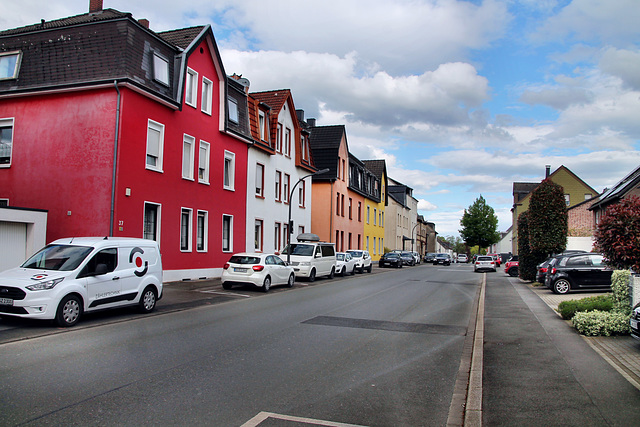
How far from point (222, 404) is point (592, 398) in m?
4.15

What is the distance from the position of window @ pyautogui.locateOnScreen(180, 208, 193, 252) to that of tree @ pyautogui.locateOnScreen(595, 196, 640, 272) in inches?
644

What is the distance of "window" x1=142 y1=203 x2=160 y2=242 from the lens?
19.7 m

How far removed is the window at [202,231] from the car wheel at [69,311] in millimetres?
12793

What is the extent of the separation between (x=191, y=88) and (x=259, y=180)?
26.2ft

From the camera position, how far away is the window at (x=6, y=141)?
1984cm

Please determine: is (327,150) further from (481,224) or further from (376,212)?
(481,224)

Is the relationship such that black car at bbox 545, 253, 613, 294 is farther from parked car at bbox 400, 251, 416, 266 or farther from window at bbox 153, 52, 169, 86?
parked car at bbox 400, 251, 416, 266

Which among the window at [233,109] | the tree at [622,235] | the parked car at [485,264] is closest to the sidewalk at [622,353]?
the tree at [622,235]

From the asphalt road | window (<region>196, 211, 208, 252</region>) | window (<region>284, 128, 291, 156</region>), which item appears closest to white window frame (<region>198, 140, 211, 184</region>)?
window (<region>196, 211, 208, 252</region>)

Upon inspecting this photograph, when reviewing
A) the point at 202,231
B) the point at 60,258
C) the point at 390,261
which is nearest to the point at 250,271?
the point at 202,231

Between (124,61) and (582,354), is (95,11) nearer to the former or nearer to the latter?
(124,61)

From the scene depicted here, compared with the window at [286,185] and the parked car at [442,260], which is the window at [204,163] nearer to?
the window at [286,185]

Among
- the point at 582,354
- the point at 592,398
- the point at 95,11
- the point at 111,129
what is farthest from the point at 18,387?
the point at 95,11

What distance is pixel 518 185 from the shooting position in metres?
93.1
